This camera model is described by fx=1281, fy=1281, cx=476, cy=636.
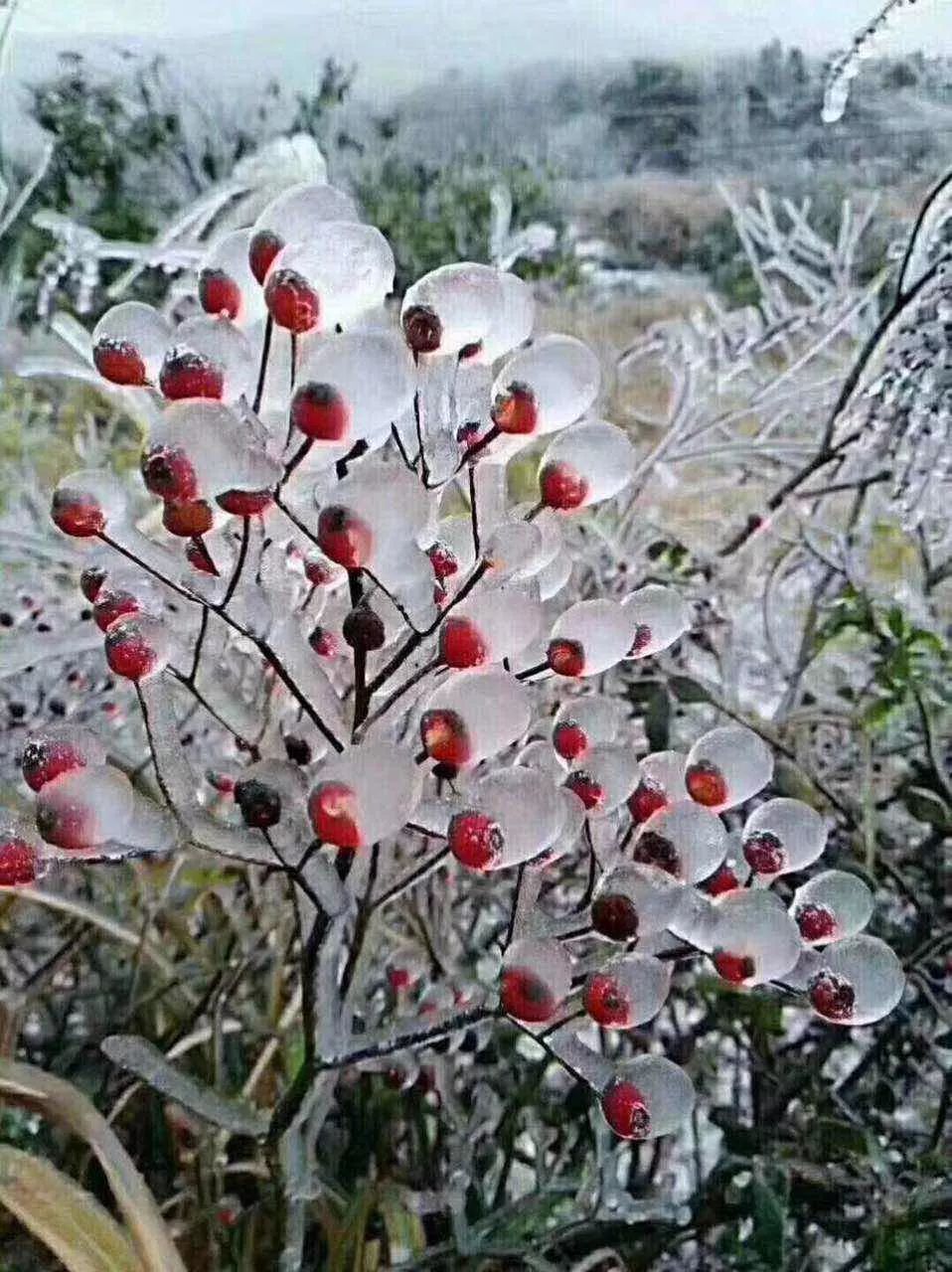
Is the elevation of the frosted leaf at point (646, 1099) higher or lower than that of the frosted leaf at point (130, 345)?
lower

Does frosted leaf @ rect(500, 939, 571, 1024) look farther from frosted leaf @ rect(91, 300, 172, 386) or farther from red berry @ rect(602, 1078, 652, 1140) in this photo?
frosted leaf @ rect(91, 300, 172, 386)

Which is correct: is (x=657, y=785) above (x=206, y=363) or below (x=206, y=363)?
below

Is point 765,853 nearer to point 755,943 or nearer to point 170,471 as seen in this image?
point 755,943

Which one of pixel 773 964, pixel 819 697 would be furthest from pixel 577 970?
pixel 819 697

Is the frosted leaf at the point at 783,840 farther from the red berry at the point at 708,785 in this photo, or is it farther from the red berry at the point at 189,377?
the red berry at the point at 189,377

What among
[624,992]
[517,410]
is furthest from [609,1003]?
[517,410]

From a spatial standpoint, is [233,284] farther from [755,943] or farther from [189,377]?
[755,943]

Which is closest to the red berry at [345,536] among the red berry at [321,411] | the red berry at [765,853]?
the red berry at [321,411]
